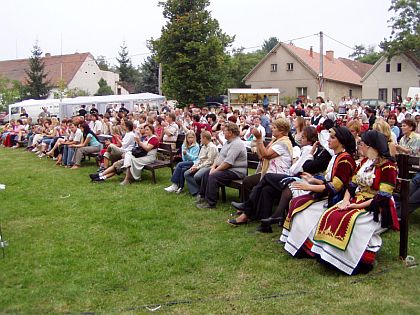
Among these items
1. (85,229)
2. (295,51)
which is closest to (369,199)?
Result: (85,229)

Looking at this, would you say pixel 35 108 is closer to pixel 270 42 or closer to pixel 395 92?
pixel 395 92

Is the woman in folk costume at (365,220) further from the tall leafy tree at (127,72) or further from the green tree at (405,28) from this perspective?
the tall leafy tree at (127,72)

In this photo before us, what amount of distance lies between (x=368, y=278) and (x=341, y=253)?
1.12 feet

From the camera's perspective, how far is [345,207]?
4.97m

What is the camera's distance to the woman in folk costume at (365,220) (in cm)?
473

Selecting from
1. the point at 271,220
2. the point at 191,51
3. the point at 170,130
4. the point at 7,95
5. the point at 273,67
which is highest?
the point at 273,67

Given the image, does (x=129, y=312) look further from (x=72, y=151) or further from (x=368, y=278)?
(x=72, y=151)

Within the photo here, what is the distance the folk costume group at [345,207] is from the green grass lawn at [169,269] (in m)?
0.20

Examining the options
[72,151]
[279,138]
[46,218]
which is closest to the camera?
[279,138]

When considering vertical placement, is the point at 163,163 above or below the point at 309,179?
below

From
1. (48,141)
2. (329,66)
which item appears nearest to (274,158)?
(48,141)

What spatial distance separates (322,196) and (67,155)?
943cm

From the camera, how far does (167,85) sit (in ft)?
110

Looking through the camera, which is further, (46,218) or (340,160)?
(46,218)
